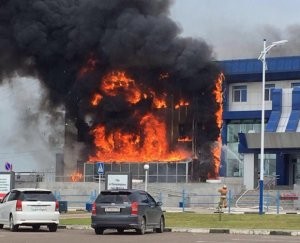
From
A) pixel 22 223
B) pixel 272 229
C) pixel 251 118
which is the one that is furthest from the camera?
pixel 251 118

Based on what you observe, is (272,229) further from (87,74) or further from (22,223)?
(87,74)

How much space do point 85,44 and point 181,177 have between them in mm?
15839

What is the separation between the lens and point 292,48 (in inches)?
3273

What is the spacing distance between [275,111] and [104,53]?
55.9ft

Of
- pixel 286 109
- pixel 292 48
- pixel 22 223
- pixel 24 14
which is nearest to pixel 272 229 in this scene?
pixel 22 223

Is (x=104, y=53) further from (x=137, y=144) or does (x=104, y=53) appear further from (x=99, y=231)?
(x=99, y=231)

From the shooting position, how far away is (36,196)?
29.0 m

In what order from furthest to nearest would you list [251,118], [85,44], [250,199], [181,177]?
[251,118] → [85,44] → [181,177] → [250,199]

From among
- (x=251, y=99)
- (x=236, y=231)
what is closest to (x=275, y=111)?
(x=251, y=99)

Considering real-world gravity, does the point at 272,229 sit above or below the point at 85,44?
below

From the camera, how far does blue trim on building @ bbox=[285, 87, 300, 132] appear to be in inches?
2714

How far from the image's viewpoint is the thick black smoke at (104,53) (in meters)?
70.7

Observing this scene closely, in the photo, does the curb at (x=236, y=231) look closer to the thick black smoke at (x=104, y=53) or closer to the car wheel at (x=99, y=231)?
the car wheel at (x=99, y=231)

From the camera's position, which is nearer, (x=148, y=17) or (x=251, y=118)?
(x=148, y=17)
